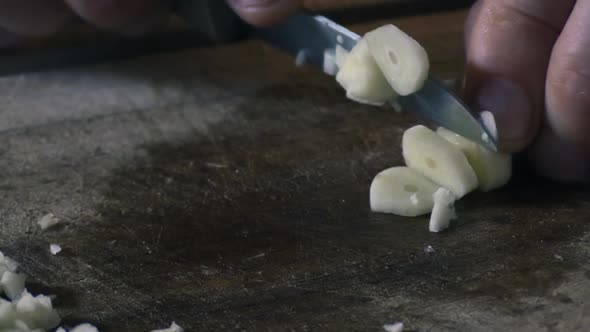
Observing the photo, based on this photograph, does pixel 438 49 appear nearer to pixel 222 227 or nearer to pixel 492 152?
pixel 492 152

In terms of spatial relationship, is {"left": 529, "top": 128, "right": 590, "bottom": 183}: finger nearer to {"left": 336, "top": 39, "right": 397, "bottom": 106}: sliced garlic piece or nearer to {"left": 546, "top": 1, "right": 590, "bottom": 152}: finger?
{"left": 546, "top": 1, "right": 590, "bottom": 152}: finger

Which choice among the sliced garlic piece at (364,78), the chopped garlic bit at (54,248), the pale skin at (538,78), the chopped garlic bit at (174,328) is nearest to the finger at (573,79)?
the pale skin at (538,78)

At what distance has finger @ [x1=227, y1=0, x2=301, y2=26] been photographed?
4.25 feet

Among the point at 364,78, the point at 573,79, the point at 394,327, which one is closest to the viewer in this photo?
the point at 394,327

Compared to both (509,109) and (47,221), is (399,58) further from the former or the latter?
(47,221)

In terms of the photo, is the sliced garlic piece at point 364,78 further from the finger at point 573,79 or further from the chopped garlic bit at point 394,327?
the chopped garlic bit at point 394,327

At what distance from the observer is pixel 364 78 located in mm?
1187

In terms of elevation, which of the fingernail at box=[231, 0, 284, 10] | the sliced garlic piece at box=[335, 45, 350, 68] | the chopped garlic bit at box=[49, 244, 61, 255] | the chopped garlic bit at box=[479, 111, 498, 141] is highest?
the fingernail at box=[231, 0, 284, 10]

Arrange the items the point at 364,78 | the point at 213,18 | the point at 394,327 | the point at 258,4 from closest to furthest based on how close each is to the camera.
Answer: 1. the point at 394,327
2. the point at 364,78
3. the point at 258,4
4. the point at 213,18

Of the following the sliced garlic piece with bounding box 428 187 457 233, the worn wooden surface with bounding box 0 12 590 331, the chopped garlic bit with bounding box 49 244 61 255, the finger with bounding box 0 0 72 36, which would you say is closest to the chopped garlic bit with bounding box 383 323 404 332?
the worn wooden surface with bounding box 0 12 590 331

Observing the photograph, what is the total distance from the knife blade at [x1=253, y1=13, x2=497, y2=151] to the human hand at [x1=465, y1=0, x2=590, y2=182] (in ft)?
0.09

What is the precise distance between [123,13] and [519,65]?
73cm

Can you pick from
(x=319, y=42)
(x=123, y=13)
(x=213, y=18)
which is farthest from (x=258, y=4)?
(x=123, y=13)

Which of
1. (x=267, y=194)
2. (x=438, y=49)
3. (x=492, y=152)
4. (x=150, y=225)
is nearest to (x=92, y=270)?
(x=150, y=225)
